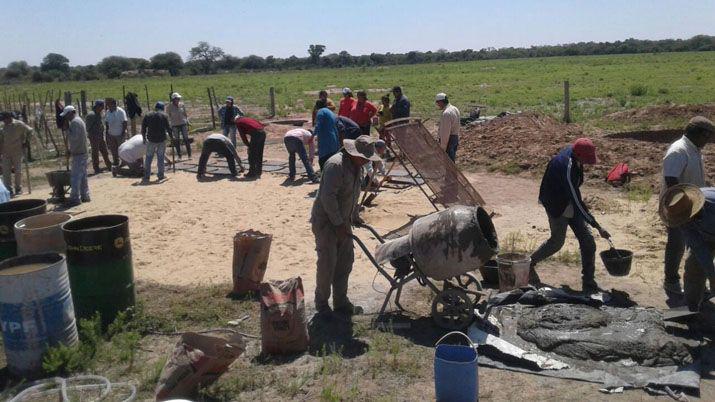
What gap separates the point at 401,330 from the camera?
6.25 meters

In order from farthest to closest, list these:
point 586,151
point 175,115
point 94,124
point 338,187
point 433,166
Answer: point 175,115 < point 94,124 < point 433,166 < point 586,151 < point 338,187

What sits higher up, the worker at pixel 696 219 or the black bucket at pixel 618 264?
the worker at pixel 696 219

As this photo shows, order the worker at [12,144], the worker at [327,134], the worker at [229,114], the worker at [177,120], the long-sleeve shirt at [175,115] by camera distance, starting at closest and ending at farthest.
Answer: the worker at [327,134], the worker at [12,144], the worker at [229,114], the worker at [177,120], the long-sleeve shirt at [175,115]

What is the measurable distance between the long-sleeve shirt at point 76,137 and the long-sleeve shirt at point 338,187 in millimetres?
6775

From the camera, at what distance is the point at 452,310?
20.5 feet

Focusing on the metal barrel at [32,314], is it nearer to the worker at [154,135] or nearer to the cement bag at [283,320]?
the cement bag at [283,320]

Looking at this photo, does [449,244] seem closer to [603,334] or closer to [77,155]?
[603,334]

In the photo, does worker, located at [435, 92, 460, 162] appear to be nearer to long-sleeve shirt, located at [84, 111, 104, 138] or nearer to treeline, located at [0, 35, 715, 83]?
long-sleeve shirt, located at [84, 111, 104, 138]

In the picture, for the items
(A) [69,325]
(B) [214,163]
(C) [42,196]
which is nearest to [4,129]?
(C) [42,196]

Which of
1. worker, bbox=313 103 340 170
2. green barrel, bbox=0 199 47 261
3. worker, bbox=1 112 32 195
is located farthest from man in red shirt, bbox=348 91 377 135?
green barrel, bbox=0 199 47 261

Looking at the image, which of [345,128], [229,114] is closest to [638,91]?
[229,114]

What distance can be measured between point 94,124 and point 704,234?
1231cm

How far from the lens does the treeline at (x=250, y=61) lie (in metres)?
88.3

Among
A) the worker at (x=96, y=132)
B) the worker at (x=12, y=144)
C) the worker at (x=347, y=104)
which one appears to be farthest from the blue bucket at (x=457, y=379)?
the worker at (x=96, y=132)
